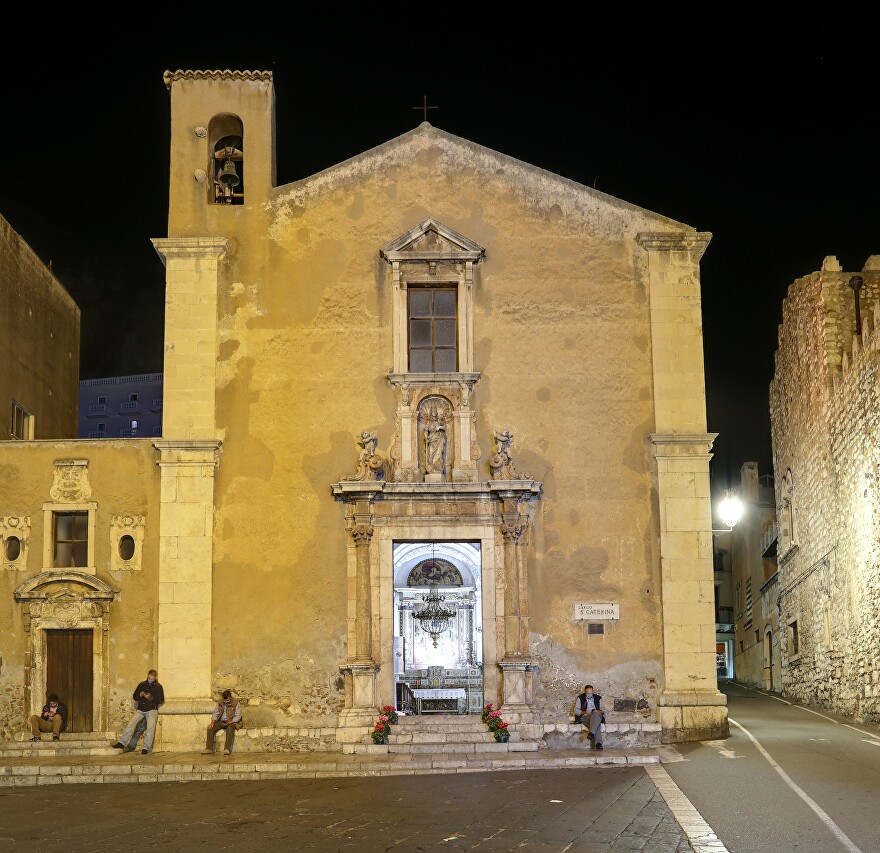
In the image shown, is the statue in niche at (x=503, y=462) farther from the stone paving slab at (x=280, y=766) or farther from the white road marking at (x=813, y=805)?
the white road marking at (x=813, y=805)

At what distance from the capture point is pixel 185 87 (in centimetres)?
2227

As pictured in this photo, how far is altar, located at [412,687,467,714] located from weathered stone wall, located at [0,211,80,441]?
31.4 feet

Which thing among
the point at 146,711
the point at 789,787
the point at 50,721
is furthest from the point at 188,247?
the point at 789,787

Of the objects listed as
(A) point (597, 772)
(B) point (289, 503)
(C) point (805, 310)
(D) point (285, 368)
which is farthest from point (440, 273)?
(C) point (805, 310)

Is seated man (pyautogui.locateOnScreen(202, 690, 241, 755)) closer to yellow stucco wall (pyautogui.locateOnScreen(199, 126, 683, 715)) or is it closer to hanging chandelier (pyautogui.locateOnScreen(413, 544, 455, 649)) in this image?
yellow stucco wall (pyautogui.locateOnScreen(199, 126, 683, 715))

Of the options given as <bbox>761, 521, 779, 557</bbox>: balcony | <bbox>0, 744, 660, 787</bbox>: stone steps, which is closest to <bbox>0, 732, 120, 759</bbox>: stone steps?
<bbox>0, 744, 660, 787</bbox>: stone steps

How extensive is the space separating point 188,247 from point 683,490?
956 cm

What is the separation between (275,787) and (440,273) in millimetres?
9430

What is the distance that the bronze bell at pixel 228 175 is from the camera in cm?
2225

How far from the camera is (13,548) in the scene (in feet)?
69.2

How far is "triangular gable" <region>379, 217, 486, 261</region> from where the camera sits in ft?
70.4

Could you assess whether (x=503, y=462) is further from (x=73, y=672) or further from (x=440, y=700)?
(x=73, y=672)

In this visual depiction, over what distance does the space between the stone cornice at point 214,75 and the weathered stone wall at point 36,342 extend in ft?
16.3

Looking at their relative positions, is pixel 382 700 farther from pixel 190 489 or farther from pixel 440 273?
pixel 440 273
